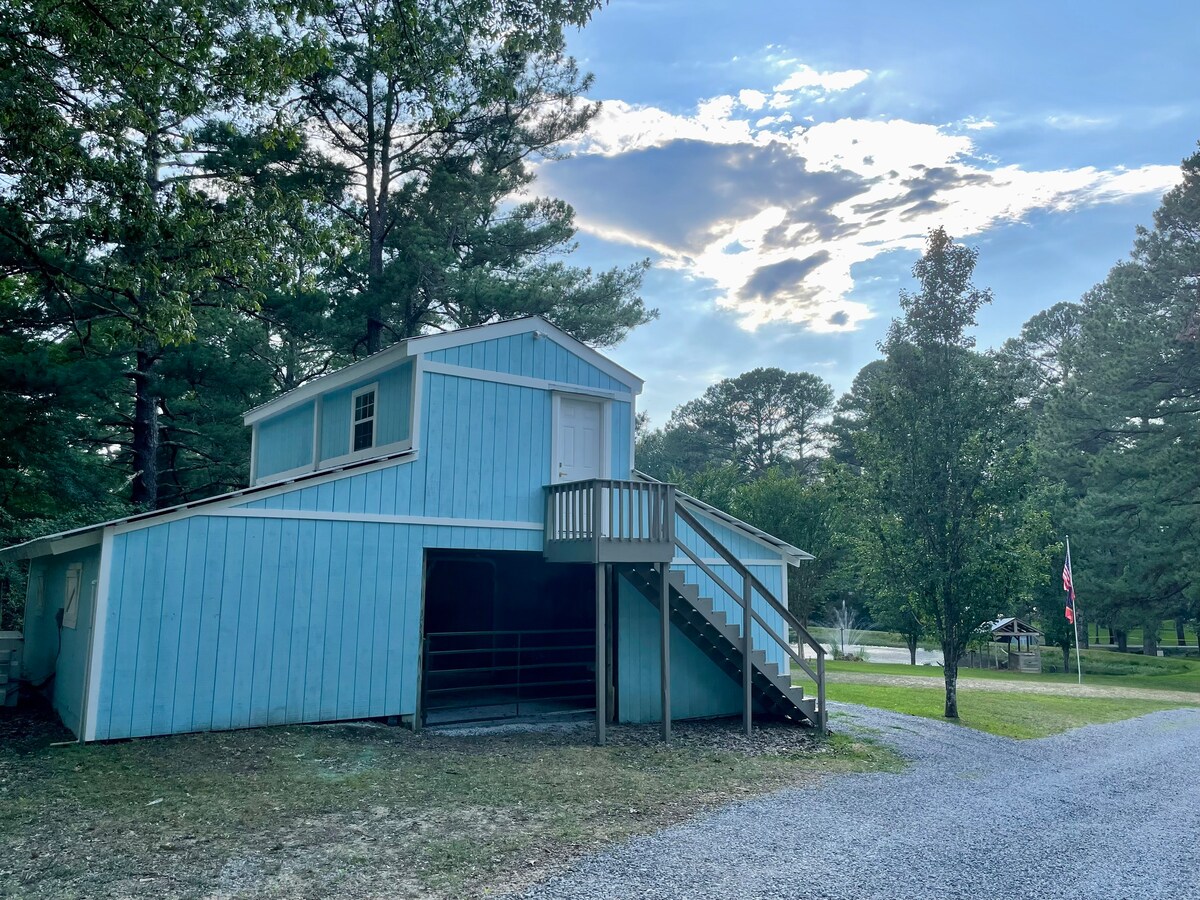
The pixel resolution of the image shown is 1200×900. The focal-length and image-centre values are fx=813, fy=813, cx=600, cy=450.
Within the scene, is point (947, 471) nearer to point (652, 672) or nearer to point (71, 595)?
point (652, 672)

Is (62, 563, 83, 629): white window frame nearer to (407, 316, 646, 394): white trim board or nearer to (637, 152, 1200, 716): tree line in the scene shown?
(407, 316, 646, 394): white trim board

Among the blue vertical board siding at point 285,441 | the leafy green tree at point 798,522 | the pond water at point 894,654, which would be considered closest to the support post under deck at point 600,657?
the blue vertical board siding at point 285,441

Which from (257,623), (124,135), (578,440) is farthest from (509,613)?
(124,135)

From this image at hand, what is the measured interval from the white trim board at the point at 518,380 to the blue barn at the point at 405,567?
2 cm

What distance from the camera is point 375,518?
11.0 m

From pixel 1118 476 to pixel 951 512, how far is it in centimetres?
2257

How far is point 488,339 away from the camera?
40.4ft

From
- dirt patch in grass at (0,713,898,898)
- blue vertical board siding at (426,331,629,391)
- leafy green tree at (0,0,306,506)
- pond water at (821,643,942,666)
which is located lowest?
pond water at (821,643,942,666)

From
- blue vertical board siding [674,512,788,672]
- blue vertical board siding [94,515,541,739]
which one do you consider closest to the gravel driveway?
blue vertical board siding [674,512,788,672]

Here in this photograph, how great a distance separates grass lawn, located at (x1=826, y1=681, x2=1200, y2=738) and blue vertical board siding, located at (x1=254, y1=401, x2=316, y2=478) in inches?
498

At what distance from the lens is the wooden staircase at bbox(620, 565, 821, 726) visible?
12.1 m

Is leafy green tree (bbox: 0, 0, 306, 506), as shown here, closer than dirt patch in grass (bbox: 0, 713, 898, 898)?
No

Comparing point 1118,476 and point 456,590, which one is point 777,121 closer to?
point 456,590

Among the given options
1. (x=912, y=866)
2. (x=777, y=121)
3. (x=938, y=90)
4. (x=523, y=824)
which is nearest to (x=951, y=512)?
(x=938, y=90)
